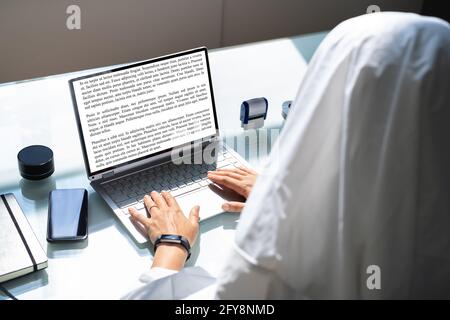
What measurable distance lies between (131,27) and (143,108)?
1400 millimetres

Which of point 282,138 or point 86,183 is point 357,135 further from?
point 86,183

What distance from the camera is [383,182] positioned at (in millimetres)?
773

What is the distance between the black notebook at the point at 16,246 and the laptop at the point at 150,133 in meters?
0.19

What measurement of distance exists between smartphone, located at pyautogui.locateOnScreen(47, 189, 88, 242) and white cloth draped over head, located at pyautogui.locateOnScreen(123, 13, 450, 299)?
0.52 meters

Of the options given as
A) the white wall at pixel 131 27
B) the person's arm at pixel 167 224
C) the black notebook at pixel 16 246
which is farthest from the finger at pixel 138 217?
the white wall at pixel 131 27

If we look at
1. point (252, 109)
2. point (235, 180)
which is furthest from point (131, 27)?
point (235, 180)

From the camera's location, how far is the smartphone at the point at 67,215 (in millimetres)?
1262

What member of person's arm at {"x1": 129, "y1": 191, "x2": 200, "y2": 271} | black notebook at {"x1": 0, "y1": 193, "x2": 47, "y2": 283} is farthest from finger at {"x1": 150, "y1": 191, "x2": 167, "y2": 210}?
black notebook at {"x1": 0, "y1": 193, "x2": 47, "y2": 283}

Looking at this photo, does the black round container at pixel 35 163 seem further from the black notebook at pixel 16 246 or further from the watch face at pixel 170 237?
the watch face at pixel 170 237

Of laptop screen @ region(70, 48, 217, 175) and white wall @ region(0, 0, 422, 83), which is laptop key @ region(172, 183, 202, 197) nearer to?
laptop screen @ region(70, 48, 217, 175)

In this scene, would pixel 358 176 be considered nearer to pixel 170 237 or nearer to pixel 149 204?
pixel 170 237

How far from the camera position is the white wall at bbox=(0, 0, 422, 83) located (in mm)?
2477

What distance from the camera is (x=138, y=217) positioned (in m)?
1.29
